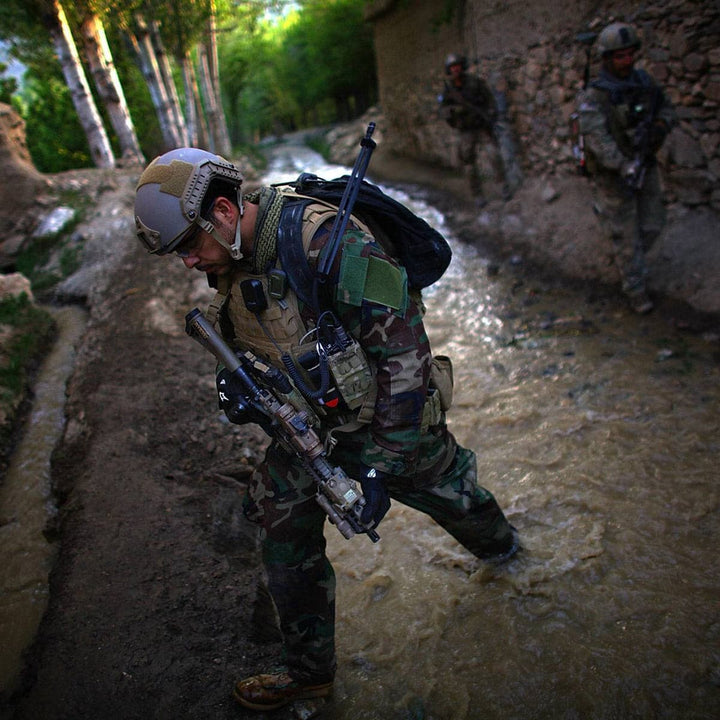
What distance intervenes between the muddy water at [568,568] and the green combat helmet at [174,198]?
201 cm

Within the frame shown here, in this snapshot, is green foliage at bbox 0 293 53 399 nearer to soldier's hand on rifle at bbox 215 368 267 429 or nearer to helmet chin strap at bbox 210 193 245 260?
soldier's hand on rifle at bbox 215 368 267 429

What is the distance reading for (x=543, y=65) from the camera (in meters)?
6.94

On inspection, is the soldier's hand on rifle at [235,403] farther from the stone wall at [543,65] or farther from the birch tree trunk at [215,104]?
the birch tree trunk at [215,104]

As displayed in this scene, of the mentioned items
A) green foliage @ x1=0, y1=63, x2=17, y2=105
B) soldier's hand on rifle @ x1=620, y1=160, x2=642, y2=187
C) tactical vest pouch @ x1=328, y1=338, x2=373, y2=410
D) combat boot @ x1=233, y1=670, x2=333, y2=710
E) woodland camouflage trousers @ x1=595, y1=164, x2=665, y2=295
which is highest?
green foliage @ x1=0, y1=63, x2=17, y2=105

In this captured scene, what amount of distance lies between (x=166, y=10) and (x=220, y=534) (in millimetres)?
13549

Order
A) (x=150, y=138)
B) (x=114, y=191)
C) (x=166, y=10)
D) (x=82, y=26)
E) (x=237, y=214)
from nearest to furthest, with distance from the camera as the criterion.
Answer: (x=237, y=214), (x=114, y=191), (x=82, y=26), (x=166, y=10), (x=150, y=138)

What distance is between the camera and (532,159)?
759 cm

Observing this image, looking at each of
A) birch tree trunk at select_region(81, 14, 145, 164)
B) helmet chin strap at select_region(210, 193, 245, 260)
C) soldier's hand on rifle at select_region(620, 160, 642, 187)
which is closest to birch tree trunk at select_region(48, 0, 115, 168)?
birch tree trunk at select_region(81, 14, 145, 164)

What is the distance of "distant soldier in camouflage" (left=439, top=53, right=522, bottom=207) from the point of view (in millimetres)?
7652

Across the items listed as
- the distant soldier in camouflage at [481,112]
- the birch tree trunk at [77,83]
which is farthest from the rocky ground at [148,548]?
the birch tree trunk at [77,83]

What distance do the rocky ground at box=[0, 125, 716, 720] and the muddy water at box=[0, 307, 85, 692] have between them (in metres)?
0.16

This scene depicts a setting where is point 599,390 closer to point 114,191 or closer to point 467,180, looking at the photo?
point 467,180

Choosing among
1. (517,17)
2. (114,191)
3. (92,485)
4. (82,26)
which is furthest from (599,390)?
(82,26)

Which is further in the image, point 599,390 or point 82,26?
point 82,26
